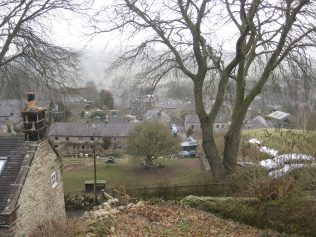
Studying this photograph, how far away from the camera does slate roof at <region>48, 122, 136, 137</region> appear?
6119cm

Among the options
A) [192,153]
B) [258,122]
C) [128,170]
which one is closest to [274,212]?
[128,170]

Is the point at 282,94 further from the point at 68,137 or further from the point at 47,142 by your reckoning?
the point at 68,137

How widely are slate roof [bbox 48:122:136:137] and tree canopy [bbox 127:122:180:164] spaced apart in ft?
51.1

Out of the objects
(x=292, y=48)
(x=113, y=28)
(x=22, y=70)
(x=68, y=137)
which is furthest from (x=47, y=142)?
(x=68, y=137)

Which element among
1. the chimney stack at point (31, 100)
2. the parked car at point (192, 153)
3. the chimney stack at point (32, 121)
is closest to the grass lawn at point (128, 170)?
the parked car at point (192, 153)

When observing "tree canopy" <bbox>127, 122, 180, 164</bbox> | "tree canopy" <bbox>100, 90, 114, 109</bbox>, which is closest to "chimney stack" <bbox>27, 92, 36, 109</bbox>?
"tree canopy" <bbox>127, 122, 180, 164</bbox>

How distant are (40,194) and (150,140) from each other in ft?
106

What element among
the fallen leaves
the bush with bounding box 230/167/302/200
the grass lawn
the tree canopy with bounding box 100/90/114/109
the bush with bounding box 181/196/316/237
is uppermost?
the tree canopy with bounding box 100/90/114/109

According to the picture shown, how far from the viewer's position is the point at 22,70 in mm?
17109

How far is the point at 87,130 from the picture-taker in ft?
203

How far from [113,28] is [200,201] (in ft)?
21.7

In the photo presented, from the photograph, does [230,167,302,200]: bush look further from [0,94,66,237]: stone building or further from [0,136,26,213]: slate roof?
[0,136,26,213]: slate roof

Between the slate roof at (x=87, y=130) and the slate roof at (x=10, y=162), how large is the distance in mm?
48133

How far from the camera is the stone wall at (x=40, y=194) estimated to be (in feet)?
35.0
